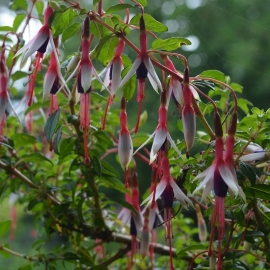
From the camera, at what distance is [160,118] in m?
0.55

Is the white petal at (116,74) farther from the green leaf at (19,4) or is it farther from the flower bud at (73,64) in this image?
the green leaf at (19,4)

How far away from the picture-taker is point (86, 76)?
20.6 inches

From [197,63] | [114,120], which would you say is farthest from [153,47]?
[197,63]

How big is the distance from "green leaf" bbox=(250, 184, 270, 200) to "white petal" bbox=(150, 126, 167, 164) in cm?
13

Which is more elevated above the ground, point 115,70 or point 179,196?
point 115,70

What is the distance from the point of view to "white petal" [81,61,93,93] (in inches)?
20.5

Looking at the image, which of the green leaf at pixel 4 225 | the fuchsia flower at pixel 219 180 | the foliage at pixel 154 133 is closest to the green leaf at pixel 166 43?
the foliage at pixel 154 133

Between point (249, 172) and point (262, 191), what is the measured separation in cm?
4

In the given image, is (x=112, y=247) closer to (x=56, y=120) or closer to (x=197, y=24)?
(x=197, y=24)

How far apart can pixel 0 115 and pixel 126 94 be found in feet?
0.60

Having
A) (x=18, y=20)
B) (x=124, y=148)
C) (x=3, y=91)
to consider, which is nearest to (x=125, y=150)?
(x=124, y=148)

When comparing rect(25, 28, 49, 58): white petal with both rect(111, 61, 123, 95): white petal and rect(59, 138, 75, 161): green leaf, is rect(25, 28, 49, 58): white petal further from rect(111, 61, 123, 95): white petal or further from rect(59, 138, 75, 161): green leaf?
rect(59, 138, 75, 161): green leaf

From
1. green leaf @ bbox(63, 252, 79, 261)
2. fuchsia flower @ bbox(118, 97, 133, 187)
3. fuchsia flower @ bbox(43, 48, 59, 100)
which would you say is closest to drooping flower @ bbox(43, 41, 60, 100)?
fuchsia flower @ bbox(43, 48, 59, 100)

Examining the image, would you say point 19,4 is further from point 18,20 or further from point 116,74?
point 116,74
